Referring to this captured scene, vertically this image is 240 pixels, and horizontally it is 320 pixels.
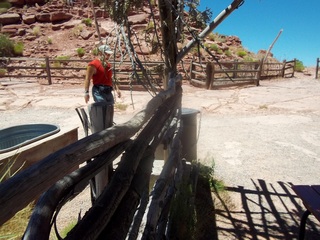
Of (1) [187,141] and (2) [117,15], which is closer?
(2) [117,15]

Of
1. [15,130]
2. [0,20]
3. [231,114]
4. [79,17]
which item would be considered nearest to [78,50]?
[79,17]

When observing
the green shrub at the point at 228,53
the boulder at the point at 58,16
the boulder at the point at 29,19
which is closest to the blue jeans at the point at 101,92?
the green shrub at the point at 228,53

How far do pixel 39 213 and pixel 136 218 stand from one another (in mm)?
858

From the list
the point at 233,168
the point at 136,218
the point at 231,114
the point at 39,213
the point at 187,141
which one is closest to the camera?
the point at 39,213

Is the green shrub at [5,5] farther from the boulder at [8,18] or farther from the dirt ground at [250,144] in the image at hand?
the dirt ground at [250,144]

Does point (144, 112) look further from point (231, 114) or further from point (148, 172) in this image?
point (231, 114)

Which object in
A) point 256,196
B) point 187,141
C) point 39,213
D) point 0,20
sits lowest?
point 256,196

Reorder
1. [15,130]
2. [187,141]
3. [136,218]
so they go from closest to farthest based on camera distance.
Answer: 1. [136,218]
2. [15,130]
3. [187,141]

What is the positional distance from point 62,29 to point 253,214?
25.0 meters

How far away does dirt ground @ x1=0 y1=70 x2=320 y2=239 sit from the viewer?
3.18 metres

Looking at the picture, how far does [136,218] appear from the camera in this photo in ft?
5.14

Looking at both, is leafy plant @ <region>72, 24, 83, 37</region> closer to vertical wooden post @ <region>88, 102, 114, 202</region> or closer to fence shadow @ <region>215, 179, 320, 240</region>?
fence shadow @ <region>215, 179, 320, 240</region>

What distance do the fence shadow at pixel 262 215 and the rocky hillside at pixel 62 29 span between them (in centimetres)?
1716

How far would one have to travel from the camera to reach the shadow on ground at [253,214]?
2.89 meters
